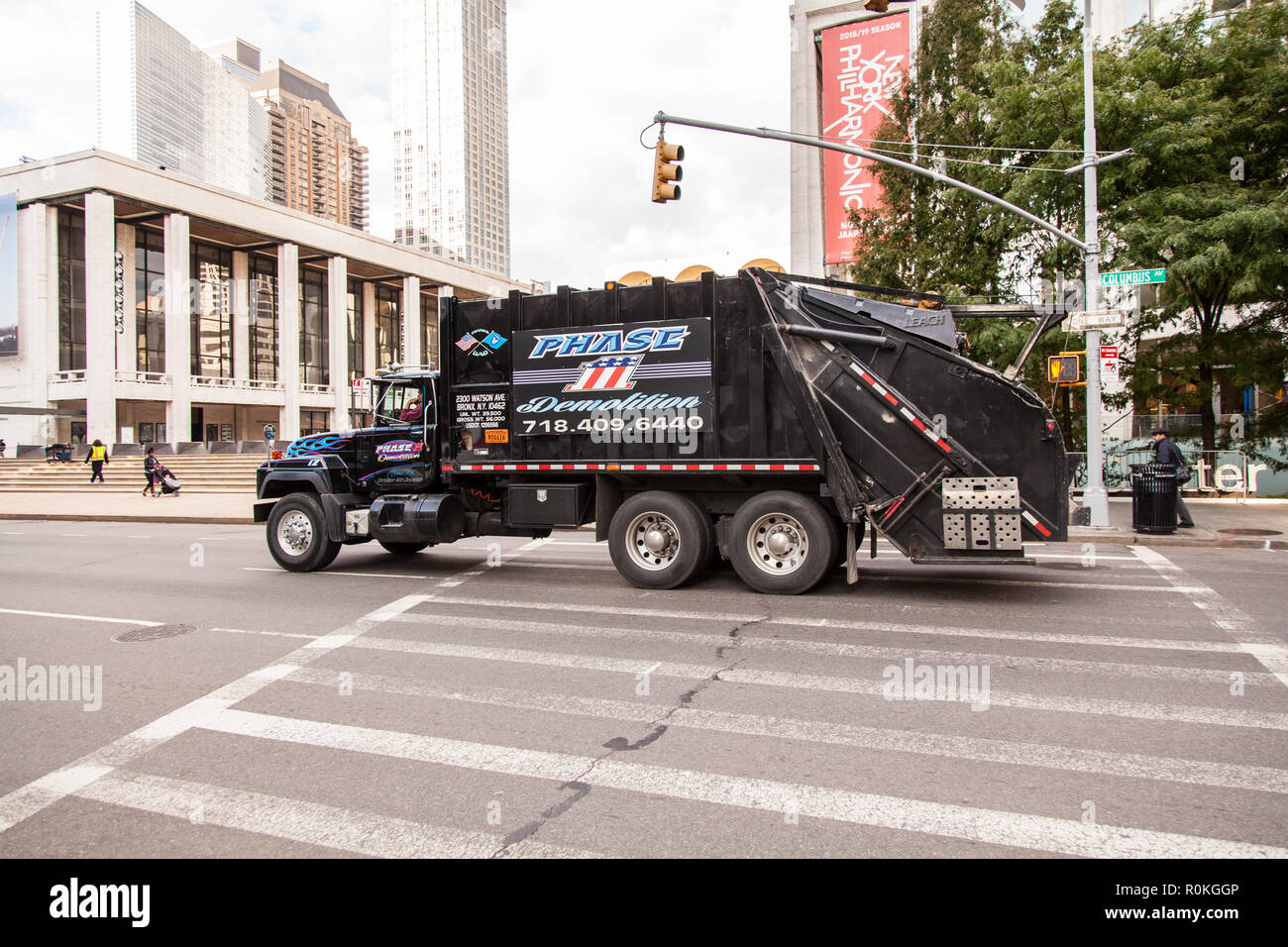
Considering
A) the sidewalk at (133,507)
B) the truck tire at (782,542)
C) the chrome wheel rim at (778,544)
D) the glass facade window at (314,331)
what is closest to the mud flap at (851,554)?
the truck tire at (782,542)

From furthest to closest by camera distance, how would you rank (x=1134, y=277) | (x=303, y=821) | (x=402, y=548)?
(x=1134, y=277) → (x=402, y=548) → (x=303, y=821)

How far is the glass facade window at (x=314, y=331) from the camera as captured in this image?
63.2 meters

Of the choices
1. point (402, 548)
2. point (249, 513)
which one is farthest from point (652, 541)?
point (249, 513)

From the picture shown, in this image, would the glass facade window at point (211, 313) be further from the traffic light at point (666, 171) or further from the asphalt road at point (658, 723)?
the asphalt road at point (658, 723)

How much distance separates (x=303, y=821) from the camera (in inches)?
143

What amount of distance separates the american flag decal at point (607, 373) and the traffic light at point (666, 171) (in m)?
5.06

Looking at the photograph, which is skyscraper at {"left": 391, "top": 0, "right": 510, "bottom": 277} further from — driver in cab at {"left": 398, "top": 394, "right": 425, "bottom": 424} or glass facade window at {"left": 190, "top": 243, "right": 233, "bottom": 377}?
driver in cab at {"left": 398, "top": 394, "right": 425, "bottom": 424}

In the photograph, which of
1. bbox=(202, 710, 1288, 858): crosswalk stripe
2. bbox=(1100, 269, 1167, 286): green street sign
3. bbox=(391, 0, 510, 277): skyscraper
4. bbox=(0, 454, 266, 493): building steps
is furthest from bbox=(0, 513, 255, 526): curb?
bbox=(391, 0, 510, 277): skyscraper

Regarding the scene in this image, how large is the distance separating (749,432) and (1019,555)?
3.08 meters

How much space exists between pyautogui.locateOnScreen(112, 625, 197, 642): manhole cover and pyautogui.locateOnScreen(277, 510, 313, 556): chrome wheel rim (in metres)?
3.28

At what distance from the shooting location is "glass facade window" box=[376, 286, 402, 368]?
71.0m

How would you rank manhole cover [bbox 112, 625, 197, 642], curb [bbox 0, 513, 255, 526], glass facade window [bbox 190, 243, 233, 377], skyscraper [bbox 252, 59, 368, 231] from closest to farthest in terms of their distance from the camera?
manhole cover [bbox 112, 625, 197, 642] < curb [bbox 0, 513, 255, 526] < glass facade window [bbox 190, 243, 233, 377] < skyscraper [bbox 252, 59, 368, 231]

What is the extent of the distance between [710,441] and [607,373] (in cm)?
153

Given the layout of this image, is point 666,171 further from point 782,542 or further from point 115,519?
point 115,519
